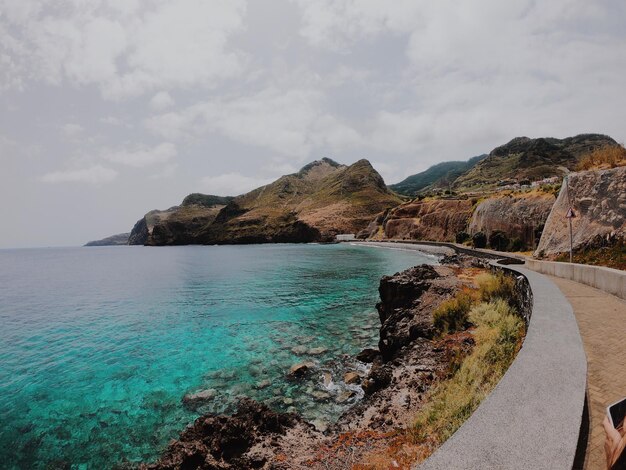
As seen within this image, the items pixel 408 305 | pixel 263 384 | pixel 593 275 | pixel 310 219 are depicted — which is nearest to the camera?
pixel 263 384

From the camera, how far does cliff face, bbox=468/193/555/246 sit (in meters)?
35.2

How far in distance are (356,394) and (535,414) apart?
25.7 ft

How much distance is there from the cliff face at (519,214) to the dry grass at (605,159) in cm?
1496

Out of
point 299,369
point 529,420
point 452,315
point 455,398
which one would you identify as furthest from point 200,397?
point 529,420

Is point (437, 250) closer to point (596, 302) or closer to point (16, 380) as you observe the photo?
point (596, 302)

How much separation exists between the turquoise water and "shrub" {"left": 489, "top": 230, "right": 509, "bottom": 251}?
20.0m

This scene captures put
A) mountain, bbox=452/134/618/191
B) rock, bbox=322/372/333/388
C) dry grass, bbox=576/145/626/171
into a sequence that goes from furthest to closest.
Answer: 1. mountain, bbox=452/134/618/191
2. dry grass, bbox=576/145/626/171
3. rock, bbox=322/372/333/388

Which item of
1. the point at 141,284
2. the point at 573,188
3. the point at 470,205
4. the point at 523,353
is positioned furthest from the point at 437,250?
the point at 523,353

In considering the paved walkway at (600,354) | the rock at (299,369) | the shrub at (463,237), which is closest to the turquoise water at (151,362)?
the rock at (299,369)

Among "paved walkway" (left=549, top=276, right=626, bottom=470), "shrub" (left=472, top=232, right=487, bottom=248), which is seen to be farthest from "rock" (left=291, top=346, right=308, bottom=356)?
"shrub" (left=472, top=232, right=487, bottom=248)

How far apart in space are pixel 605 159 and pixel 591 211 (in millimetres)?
3849

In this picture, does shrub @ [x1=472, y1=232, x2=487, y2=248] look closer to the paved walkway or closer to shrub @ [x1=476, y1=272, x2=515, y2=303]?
shrub @ [x1=476, y1=272, x2=515, y2=303]

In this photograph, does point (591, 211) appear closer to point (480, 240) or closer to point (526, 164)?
point (480, 240)

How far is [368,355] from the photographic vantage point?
13773 millimetres
